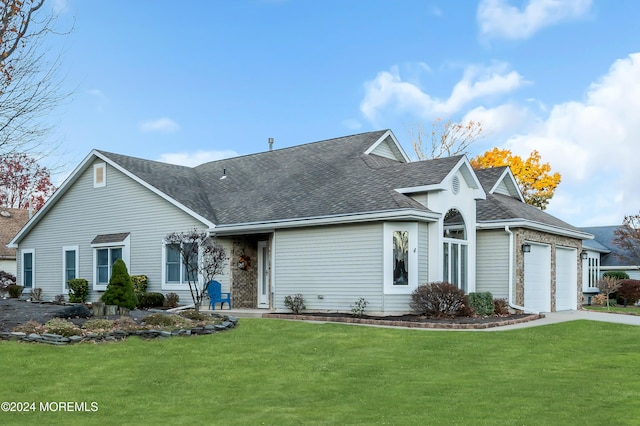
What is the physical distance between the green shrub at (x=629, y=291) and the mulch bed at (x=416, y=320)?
17381 millimetres

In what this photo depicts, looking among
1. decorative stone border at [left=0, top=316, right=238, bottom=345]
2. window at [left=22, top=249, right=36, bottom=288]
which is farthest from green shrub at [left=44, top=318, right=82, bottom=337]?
window at [left=22, top=249, right=36, bottom=288]

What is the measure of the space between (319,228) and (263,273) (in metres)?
3.56

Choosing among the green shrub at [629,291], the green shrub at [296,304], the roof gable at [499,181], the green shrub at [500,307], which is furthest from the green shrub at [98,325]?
the green shrub at [629,291]

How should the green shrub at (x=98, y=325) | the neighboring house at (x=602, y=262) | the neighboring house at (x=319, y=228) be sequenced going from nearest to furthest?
the green shrub at (x=98, y=325), the neighboring house at (x=319, y=228), the neighboring house at (x=602, y=262)

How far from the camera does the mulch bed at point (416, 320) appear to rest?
16453 mm

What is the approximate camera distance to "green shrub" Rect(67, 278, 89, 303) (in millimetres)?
25375

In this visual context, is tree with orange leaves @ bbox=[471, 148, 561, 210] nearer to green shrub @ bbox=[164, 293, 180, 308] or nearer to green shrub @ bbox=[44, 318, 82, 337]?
green shrub @ bbox=[164, 293, 180, 308]

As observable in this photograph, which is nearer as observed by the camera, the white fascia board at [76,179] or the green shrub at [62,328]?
the green shrub at [62,328]

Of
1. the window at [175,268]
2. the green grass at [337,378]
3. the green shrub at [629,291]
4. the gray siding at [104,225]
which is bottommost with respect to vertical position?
the green shrub at [629,291]

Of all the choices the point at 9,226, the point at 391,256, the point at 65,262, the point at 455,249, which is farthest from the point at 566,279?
the point at 9,226

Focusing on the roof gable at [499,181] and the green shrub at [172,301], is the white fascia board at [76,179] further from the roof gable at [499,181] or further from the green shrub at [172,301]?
the roof gable at [499,181]

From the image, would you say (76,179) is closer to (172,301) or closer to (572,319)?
(172,301)

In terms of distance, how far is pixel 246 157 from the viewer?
93.1ft

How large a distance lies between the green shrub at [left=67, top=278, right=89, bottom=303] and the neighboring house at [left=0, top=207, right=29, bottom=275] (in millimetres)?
15016
